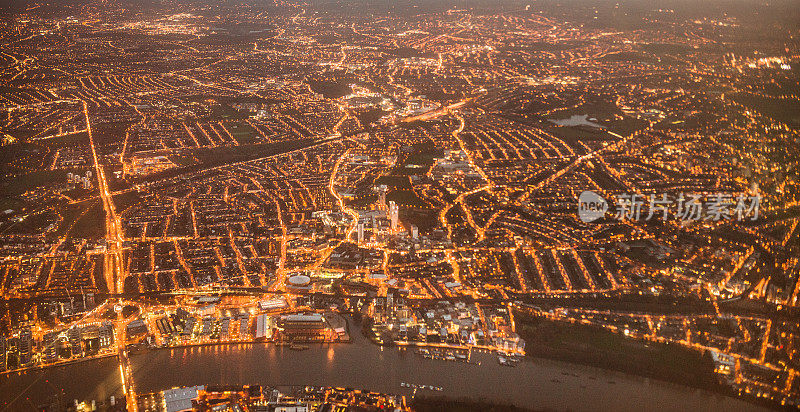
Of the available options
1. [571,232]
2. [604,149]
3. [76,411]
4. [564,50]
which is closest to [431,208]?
[571,232]

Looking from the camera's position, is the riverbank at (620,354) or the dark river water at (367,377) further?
the riverbank at (620,354)

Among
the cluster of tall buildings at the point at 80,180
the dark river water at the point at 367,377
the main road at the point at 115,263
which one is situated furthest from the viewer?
the cluster of tall buildings at the point at 80,180

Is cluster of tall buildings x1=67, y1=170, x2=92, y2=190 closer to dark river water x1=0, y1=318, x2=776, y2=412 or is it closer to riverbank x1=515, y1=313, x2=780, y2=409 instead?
dark river water x1=0, y1=318, x2=776, y2=412

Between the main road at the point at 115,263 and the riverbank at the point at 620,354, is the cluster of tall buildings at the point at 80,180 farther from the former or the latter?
the riverbank at the point at 620,354

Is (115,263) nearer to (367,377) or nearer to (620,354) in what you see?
(367,377)

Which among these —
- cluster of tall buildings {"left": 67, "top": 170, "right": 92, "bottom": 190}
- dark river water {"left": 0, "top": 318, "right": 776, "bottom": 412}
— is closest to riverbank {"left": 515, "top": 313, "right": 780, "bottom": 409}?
dark river water {"left": 0, "top": 318, "right": 776, "bottom": 412}

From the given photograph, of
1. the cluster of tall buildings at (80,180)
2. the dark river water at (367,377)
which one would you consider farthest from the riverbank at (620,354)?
the cluster of tall buildings at (80,180)

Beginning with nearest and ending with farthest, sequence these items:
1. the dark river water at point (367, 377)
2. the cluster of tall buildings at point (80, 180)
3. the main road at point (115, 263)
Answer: the dark river water at point (367, 377) < the main road at point (115, 263) < the cluster of tall buildings at point (80, 180)

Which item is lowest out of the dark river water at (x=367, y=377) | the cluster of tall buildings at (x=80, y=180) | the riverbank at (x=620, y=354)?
the dark river water at (x=367, y=377)

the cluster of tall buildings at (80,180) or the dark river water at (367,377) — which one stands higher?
the cluster of tall buildings at (80,180)

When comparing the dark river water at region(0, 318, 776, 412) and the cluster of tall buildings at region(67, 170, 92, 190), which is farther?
the cluster of tall buildings at region(67, 170, 92, 190)
